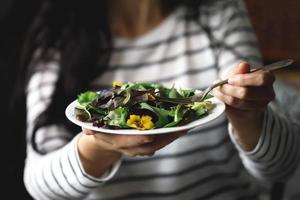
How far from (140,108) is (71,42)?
317mm

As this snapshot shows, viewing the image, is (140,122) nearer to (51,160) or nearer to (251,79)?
(251,79)

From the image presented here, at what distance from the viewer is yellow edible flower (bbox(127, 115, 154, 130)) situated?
362mm

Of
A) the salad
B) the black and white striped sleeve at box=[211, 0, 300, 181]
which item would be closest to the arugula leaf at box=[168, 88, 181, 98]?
the salad

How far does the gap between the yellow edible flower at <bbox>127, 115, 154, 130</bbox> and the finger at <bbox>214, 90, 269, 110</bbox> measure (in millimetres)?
94

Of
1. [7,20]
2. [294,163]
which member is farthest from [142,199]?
[7,20]

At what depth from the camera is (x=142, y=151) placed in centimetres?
42

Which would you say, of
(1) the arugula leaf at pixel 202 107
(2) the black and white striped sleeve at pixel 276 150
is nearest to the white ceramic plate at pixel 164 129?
(1) the arugula leaf at pixel 202 107

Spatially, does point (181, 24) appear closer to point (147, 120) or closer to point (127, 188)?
point (127, 188)

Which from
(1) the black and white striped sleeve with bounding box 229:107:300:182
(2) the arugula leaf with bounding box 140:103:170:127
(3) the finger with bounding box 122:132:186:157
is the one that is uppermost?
(2) the arugula leaf with bounding box 140:103:170:127

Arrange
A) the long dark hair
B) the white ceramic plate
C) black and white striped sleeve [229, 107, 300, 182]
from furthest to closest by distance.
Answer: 1. the long dark hair
2. black and white striped sleeve [229, 107, 300, 182]
3. the white ceramic plate

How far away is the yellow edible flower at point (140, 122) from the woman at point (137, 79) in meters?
0.19

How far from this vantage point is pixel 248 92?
421mm

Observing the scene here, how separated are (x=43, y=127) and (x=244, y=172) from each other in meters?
0.32

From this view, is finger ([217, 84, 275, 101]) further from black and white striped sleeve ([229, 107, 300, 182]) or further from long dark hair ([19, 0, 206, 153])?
long dark hair ([19, 0, 206, 153])
